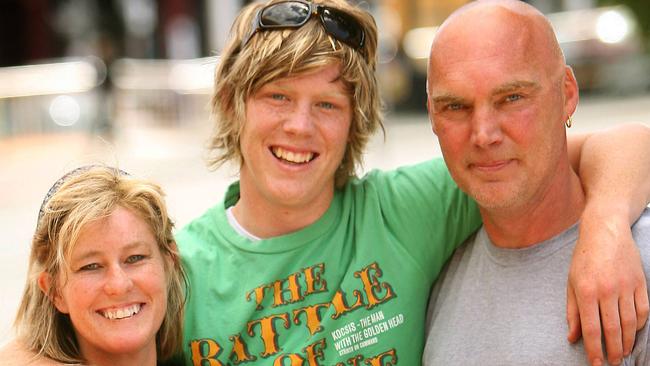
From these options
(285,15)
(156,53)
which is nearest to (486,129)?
(285,15)

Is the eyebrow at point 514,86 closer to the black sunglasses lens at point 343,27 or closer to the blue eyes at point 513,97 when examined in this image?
the blue eyes at point 513,97

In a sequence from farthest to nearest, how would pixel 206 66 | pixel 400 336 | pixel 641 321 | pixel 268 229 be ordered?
1. pixel 206 66
2. pixel 268 229
3. pixel 400 336
4. pixel 641 321

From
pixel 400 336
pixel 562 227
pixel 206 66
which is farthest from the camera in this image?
pixel 206 66

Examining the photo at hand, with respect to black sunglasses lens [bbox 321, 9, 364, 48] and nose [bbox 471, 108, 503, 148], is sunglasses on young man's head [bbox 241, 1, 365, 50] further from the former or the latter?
nose [bbox 471, 108, 503, 148]

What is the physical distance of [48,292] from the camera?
205cm

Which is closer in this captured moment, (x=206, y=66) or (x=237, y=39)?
(x=237, y=39)

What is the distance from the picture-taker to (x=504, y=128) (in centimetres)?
203

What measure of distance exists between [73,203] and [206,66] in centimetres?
106

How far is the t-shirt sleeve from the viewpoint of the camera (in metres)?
2.41

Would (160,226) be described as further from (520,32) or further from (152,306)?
(520,32)

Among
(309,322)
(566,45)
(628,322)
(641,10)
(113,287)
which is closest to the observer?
(628,322)

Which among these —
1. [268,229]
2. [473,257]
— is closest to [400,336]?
[473,257]

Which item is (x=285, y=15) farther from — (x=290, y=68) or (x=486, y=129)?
(x=486, y=129)

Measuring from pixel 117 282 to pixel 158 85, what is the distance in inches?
528
